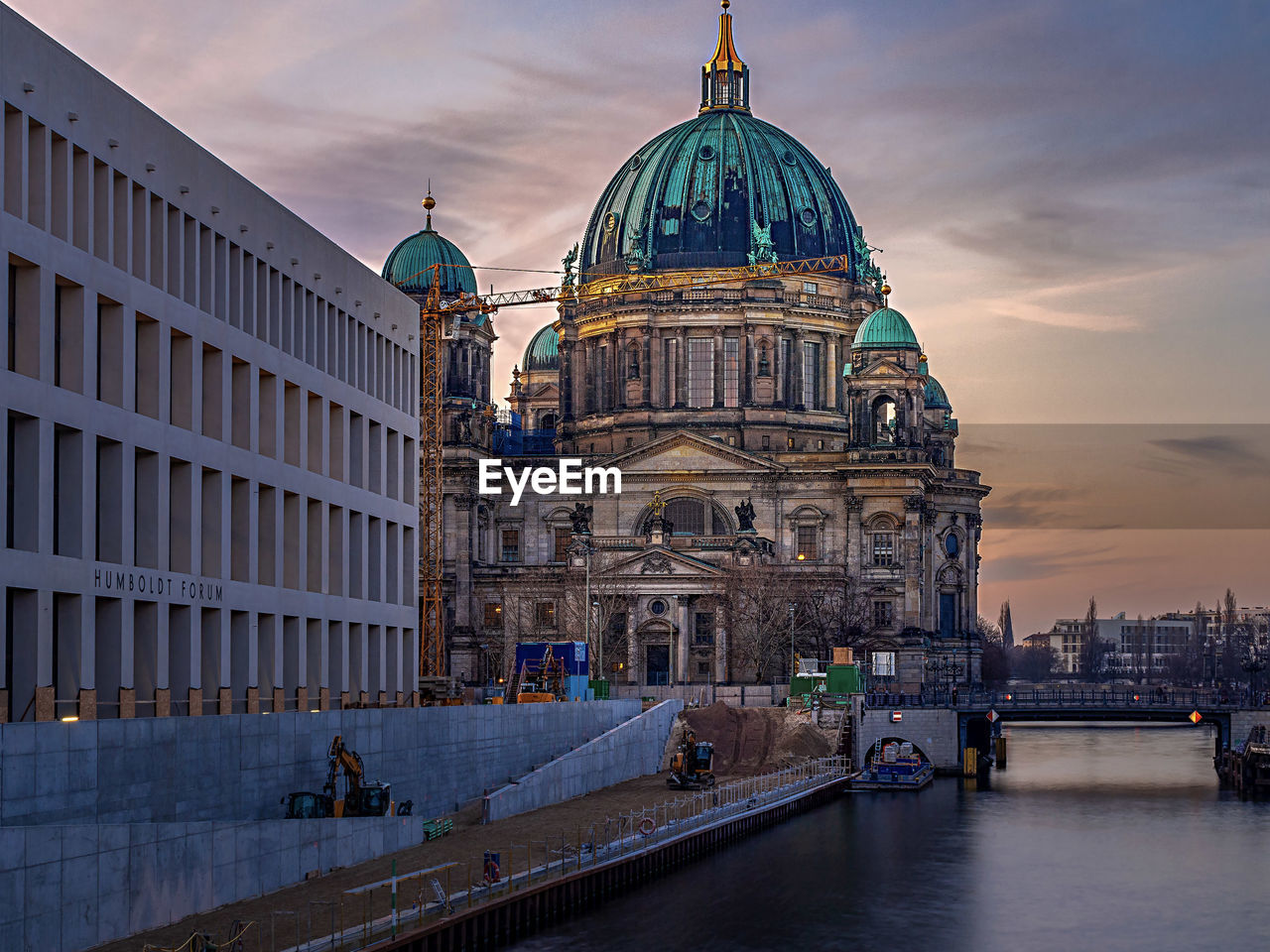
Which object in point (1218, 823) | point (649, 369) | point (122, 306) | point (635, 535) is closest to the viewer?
point (122, 306)

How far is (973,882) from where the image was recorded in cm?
7412

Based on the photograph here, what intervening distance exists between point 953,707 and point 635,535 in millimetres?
38932

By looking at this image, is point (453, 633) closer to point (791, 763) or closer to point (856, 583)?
point (856, 583)

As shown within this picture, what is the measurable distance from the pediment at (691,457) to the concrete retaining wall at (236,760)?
76812 mm

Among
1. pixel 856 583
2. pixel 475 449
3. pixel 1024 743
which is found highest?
pixel 475 449

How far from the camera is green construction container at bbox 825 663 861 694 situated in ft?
400

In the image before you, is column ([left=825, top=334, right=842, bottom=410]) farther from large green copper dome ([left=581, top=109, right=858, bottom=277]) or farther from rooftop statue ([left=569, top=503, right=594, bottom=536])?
rooftop statue ([left=569, top=503, right=594, bottom=536])

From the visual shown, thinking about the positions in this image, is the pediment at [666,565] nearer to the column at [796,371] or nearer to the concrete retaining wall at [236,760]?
the column at [796,371]

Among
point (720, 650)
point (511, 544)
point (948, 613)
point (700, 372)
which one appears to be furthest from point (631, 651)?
point (948, 613)

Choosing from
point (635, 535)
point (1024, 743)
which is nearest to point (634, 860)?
point (635, 535)

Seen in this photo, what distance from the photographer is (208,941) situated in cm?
4200

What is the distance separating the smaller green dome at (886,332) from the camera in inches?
6319

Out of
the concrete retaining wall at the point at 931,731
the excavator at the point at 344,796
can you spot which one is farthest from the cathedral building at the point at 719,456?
the excavator at the point at 344,796

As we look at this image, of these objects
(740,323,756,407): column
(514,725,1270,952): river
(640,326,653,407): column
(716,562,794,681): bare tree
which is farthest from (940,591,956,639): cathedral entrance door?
(514,725,1270,952): river
